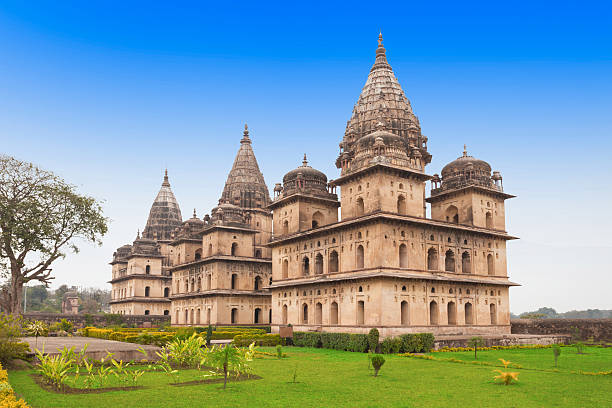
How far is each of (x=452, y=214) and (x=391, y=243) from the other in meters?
9.81

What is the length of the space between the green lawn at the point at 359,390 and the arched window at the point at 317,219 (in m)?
20.9

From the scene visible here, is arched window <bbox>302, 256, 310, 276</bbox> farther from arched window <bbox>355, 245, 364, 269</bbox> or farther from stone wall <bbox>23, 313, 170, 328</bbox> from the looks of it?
stone wall <bbox>23, 313, 170, 328</bbox>

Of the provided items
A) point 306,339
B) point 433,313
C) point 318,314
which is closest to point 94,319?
point 318,314

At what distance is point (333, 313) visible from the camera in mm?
35656

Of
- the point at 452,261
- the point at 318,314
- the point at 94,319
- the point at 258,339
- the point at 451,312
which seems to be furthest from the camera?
the point at 94,319

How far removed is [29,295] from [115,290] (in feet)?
159

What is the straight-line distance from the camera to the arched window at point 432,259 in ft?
116

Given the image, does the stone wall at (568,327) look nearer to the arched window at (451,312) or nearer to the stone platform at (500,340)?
the stone platform at (500,340)

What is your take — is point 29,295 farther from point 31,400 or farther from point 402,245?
point 31,400

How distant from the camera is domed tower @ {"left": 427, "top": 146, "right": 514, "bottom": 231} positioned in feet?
127

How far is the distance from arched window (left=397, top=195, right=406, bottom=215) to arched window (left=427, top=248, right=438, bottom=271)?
3.17 metres

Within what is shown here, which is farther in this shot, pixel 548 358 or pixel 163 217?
pixel 163 217

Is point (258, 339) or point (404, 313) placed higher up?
point (404, 313)

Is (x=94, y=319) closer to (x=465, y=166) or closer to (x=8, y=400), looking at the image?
(x=465, y=166)
